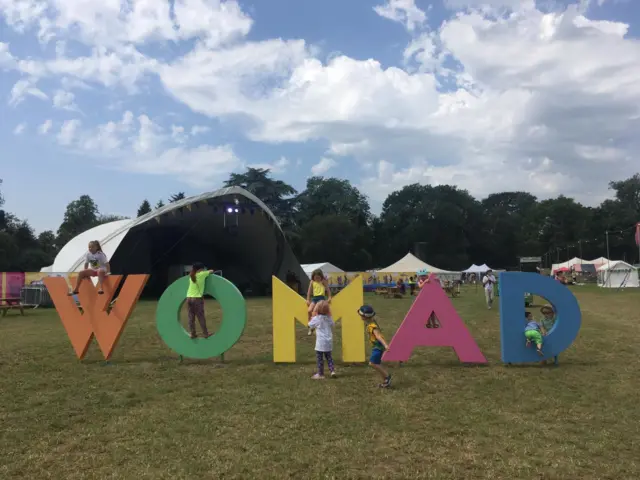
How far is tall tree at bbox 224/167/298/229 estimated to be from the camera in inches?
2408

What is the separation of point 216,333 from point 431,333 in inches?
138

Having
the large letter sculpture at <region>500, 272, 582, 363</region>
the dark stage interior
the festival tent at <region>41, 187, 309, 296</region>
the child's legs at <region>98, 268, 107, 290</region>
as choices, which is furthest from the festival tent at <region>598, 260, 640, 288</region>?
the child's legs at <region>98, 268, 107, 290</region>

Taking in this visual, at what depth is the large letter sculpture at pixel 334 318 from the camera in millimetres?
8383

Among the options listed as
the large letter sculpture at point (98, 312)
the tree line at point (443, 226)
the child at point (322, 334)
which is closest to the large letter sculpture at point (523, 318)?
the child at point (322, 334)

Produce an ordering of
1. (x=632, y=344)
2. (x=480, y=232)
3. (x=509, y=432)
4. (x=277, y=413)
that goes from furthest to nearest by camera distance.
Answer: (x=480, y=232), (x=632, y=344), (x=277, y=413), (x=509, y=432)

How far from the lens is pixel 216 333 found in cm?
867

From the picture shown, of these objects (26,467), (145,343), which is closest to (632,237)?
(145,343)

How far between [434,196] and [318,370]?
74465mm

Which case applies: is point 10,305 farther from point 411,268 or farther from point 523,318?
point 411,268

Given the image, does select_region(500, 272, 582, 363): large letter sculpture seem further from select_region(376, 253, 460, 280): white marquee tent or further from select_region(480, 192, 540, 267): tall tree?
select_region(480, 192, 540, 267): tall tree

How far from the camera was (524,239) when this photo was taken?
3324 inches

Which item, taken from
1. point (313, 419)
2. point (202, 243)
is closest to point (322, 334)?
point (313, 419)

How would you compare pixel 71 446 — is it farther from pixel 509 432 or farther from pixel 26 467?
pixel 509 432

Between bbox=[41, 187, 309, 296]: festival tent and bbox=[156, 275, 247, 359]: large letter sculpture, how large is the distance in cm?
1870
